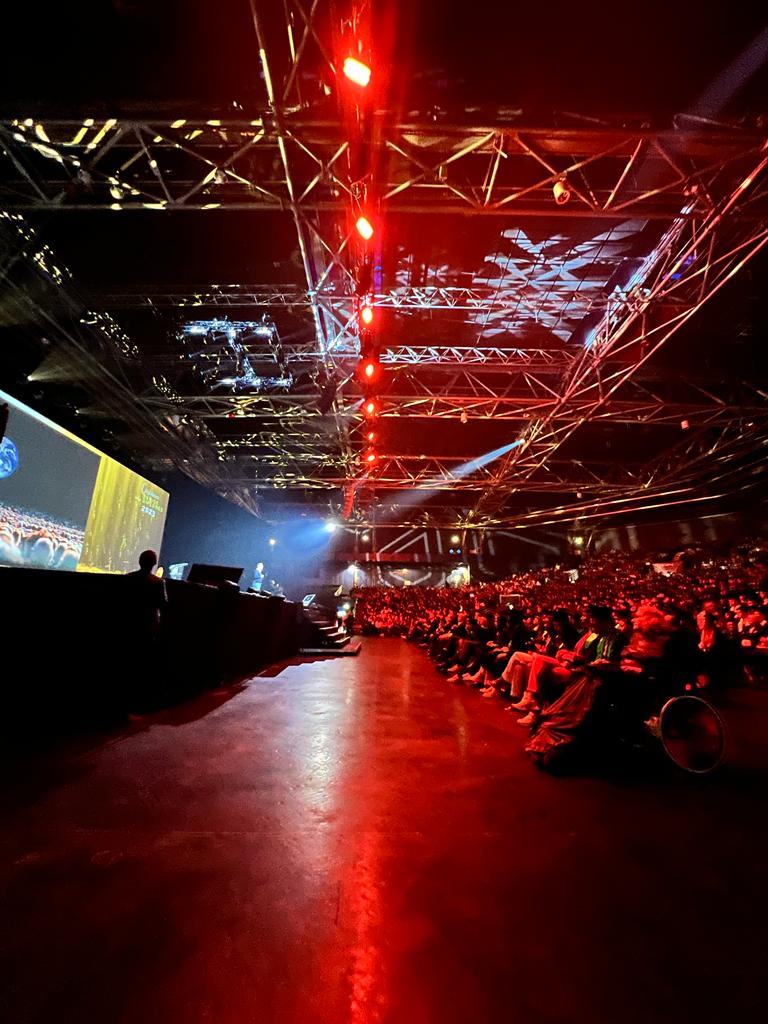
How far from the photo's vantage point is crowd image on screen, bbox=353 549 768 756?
114 inches

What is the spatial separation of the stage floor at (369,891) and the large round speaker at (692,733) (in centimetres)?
14

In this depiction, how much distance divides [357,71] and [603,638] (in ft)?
16.4

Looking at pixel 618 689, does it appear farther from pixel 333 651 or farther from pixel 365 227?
pixel 333 651

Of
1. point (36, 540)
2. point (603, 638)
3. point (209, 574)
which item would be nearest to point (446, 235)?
point (603, 638)

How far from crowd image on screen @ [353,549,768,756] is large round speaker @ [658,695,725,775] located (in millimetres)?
122

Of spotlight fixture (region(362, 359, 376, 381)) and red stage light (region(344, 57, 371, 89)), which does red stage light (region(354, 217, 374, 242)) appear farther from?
spotlight fixture (region(362, 359, 376, 381))

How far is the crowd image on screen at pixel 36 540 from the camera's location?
6328 mm

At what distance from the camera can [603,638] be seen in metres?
3.91

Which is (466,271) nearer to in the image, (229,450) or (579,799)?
(579,799)

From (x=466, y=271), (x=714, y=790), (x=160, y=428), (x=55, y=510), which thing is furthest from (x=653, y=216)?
(x=55, y=510)

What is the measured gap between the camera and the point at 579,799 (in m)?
2.26

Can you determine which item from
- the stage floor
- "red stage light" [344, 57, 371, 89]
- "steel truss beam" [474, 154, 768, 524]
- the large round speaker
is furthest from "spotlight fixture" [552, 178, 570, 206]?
the stage floor

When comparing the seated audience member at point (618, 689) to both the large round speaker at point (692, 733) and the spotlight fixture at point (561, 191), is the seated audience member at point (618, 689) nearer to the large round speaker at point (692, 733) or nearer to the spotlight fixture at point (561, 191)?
the large round speaker at point (692, 733)

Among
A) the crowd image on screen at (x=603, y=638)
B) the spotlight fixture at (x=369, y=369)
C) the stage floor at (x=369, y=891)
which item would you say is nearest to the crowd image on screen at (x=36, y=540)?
the stage floor at (x=369, y=891)
